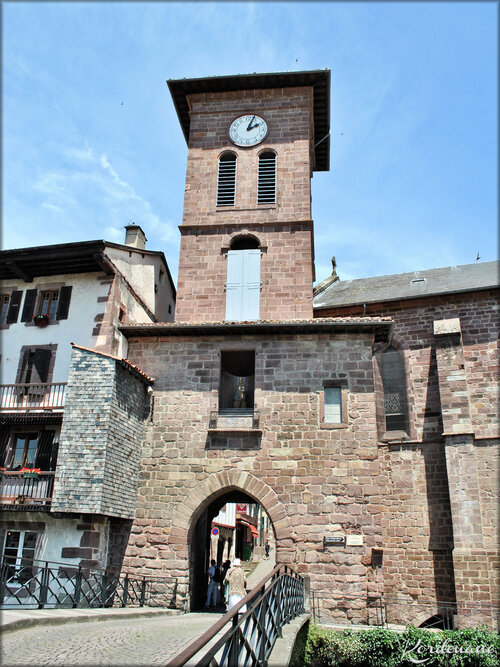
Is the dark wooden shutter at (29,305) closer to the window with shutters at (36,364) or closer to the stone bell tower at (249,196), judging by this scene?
the window with shutters at (36,364)

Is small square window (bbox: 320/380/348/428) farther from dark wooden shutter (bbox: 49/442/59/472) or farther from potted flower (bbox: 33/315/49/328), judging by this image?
potted flower (bbox: 33/315/49/328)

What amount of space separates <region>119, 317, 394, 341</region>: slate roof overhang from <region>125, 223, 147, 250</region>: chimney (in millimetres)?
5494

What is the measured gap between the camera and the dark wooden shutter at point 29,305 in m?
15.8

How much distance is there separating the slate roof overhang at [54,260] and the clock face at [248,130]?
629 centimetres

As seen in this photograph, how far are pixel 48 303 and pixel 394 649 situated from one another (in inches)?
474

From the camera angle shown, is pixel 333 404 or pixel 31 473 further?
pixel 333 404

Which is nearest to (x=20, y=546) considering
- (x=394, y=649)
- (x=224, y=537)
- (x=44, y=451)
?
(x=44, y=451)

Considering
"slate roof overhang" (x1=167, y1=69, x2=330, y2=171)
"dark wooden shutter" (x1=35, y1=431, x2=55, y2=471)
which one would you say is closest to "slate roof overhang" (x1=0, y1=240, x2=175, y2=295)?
"dark wooden shutter" (x1=35, y1=431, x2=55, y2=471)

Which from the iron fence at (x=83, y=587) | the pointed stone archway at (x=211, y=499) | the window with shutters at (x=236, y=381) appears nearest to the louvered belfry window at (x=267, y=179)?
the window with shutters at (x=236, y=381)

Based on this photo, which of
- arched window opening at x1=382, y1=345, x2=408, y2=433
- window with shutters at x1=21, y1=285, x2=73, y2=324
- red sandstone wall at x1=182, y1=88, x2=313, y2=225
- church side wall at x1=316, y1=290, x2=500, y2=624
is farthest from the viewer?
red sandstone wall at x1=182, y1=88, x2=313, y2=225

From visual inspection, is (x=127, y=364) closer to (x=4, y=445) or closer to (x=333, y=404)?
(x=4, y=445)

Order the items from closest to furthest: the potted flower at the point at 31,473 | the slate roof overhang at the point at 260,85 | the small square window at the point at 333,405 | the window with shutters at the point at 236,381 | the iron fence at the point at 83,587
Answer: the iron fence at the point at 83,587
the potted flower at the point at 31,473
the small square window at the point at 333,405
the window with shutters at the point at 236,381
the slate roof overhang at the point at 260,85

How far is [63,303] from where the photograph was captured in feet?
51.5

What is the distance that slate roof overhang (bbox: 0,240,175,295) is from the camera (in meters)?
15.2
